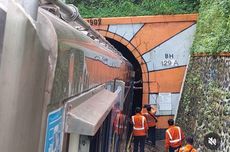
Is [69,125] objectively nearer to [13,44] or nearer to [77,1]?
[13,44]

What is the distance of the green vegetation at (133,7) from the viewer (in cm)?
1463

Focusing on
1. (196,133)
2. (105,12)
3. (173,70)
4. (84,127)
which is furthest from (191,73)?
(84,127)

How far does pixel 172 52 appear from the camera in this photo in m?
14.6

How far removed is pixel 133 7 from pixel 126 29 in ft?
3.21

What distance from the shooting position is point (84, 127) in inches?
57.3

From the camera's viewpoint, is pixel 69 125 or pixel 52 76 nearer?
pixel 52 76

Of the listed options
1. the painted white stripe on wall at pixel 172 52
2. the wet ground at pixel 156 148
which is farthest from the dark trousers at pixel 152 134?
the painted white stripe on wall at pixel 172 52

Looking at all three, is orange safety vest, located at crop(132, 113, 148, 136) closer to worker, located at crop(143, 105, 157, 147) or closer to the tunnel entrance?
worker, located at crop(143, 105, 157, 147)

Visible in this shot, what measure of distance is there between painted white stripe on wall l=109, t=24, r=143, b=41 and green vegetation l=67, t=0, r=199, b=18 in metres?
0.51

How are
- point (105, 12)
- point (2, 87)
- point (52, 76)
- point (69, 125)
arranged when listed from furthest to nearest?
1. point (105, 12)
2. point (69, 125)
3. point (52, 76)
4. point (2, 87)

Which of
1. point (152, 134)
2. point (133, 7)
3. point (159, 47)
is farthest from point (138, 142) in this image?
point (133, 7)

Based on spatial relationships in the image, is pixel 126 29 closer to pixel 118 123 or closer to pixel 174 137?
pixel 174 137

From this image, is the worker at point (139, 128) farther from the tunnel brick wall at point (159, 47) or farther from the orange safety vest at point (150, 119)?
the tunnel brick wall at point (159, 47)

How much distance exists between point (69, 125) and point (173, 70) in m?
13.4
